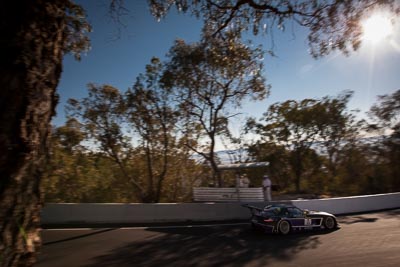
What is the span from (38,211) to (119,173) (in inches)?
811

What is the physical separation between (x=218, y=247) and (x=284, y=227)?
352 cm

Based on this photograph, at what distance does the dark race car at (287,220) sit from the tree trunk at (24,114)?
437 inches

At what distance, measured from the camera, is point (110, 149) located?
20641 millimetres

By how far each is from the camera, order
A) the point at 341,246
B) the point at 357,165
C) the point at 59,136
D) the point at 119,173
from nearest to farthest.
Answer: the point at 341,246
the point at 59,136
the point at 119,173
the point at 357,165

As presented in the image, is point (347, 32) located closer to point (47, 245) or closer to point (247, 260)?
point (247, 260)

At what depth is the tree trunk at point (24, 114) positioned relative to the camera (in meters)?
1.70

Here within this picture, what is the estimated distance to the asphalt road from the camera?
8.29m

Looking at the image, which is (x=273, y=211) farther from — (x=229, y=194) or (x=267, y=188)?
(x=229, y=194)

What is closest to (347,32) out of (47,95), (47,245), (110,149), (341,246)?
(341,246)

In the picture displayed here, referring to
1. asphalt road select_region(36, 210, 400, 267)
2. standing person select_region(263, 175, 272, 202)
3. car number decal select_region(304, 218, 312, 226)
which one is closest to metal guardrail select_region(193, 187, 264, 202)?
standing person select_region(263, 175, 272, 202)

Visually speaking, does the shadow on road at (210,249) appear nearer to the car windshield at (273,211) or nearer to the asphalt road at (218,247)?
the asphalt road at (218,247)

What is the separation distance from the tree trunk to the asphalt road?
686 cm

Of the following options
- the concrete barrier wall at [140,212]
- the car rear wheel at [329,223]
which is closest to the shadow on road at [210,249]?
the car rear wheel at [329,223]

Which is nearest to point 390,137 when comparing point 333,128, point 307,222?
point 333,128
